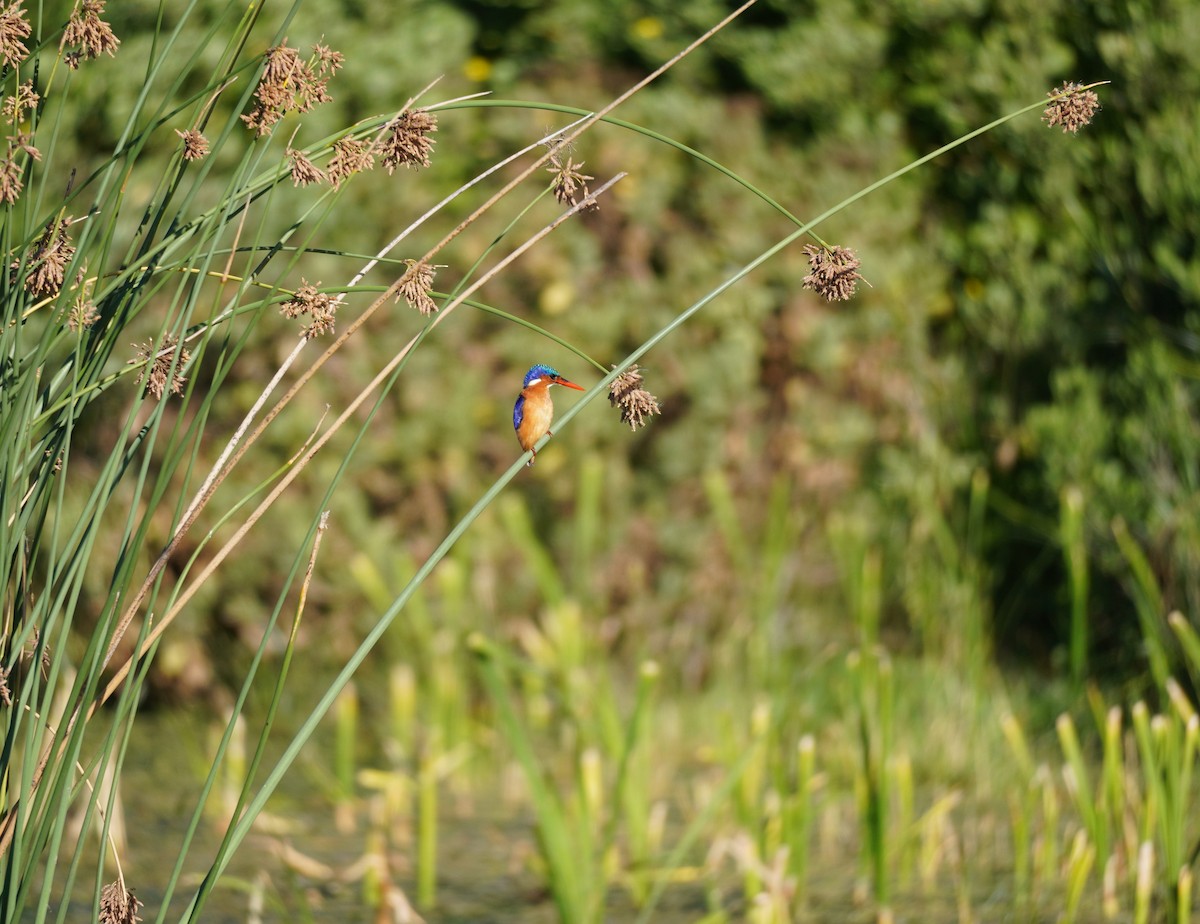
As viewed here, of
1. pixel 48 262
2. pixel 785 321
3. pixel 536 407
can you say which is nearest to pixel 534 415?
pixel 536 407

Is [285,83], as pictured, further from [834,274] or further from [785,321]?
[785,321]

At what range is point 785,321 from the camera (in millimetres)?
4922

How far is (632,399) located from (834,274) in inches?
9.7

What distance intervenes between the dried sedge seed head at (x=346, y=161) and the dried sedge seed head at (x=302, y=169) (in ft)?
0.06

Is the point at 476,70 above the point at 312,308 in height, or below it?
above

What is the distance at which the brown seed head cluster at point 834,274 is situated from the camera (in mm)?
1282

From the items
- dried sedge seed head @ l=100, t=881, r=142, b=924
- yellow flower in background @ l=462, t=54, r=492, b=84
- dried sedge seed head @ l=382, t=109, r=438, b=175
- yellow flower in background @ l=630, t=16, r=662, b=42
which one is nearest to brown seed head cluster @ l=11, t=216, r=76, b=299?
dried sedge seed head @ l=382, t=109, r=438, b=175

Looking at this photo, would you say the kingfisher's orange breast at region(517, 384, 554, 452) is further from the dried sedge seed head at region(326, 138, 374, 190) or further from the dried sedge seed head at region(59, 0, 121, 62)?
the dried sedge seed head at region(59, 0, 121, 62)

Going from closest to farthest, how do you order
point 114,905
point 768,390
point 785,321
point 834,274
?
1. point 834,274
2. point 114,905
3. point 785,321
4. point 768,390

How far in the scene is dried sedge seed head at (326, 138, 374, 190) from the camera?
4.34ft

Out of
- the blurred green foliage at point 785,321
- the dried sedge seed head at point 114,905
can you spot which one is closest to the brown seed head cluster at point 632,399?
the dried sedge seed head at point 114,905

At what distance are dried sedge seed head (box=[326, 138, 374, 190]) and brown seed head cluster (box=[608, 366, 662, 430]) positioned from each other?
1.16ft

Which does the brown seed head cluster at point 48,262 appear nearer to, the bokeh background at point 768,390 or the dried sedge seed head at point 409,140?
the dried sedge seed head at point 409,140

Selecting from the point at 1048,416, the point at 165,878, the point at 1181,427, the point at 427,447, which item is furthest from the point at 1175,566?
the point at 165,878
